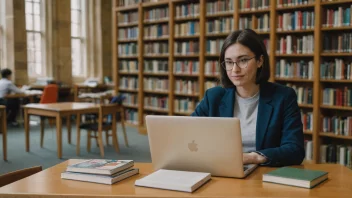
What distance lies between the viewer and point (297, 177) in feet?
4.95

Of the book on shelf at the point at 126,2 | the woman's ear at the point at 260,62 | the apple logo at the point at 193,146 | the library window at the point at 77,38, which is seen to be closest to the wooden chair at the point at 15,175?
the apple logo at the point at 193,146

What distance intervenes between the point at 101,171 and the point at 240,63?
0.87 meters

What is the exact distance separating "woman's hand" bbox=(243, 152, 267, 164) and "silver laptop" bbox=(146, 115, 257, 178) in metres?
0.11

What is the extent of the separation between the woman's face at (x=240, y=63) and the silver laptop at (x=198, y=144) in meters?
0.52

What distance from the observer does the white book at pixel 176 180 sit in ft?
4.75

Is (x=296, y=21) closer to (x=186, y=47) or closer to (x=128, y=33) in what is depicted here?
(x=186, y=47)

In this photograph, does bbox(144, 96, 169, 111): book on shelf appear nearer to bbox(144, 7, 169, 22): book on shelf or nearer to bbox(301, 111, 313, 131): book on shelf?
bbox(144, 7, 169, 22): book on shelf

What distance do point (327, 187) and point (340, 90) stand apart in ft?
12.1

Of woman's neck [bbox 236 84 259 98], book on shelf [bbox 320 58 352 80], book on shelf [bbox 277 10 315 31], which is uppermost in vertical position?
book on shelf [bbox 277 10 315 31]

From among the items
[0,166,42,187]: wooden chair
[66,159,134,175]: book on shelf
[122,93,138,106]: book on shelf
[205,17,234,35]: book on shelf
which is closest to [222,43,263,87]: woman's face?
[66,159,134,175]: book on shelf

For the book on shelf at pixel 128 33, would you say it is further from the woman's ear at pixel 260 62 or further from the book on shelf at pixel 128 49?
the woman's ear at pixel 260 62

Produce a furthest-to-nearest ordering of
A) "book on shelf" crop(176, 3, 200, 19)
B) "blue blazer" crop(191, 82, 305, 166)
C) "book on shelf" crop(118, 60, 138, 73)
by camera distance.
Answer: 1. "book on shelf" crop(118, 60, 138, 73)
2. "book on shelf" crop(176, 3, 200, 19)
3. "blue blazer" crop(191, 82, 305, 166)

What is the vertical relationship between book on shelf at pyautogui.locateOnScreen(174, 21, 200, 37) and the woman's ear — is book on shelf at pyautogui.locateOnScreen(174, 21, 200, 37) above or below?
above

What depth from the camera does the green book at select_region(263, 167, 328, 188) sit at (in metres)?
1.49
